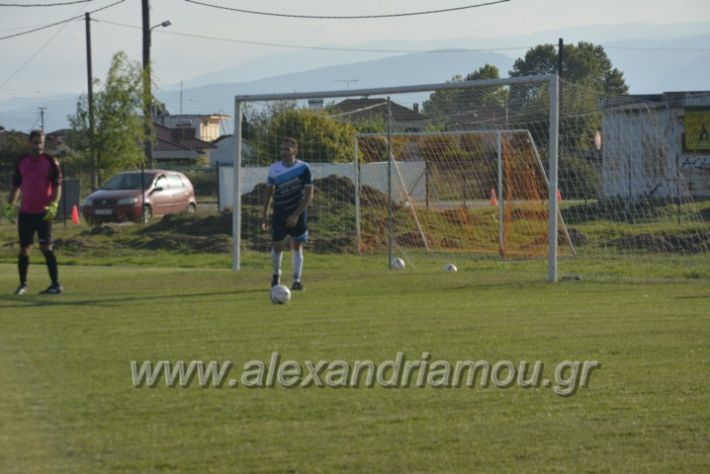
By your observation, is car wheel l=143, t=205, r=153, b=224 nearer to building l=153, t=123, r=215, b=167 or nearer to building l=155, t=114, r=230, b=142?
building l=153, t=123, r=215, b=167

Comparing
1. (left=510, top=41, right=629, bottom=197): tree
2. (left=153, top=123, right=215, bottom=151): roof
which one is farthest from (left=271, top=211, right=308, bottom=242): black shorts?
(left=153, top=123, right=215, bottom=151): roof

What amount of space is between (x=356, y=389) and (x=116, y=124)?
33568 mm

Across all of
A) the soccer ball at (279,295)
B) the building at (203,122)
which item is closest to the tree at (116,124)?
the soccer ball at (279,295)

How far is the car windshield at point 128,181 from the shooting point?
118 feet

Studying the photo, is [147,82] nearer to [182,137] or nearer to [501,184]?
[501,184]

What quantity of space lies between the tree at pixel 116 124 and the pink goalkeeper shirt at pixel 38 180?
84.8 feet

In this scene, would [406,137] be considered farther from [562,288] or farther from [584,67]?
[584,67]

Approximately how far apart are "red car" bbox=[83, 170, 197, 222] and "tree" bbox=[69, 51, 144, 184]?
149 inches

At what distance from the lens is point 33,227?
15039mm

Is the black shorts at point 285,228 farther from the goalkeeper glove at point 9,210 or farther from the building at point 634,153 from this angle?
the building at point 634,153

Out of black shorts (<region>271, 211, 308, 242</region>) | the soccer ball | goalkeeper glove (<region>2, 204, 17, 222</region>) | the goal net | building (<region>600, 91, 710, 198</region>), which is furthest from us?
building (<region>600, 91, 710, 198</region>)

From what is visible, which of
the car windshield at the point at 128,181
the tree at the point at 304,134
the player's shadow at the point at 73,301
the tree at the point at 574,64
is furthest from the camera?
the tree at the point at 574,64

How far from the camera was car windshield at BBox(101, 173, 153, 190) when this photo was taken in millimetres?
36000

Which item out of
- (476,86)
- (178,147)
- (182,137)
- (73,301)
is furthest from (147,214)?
(182,137)
